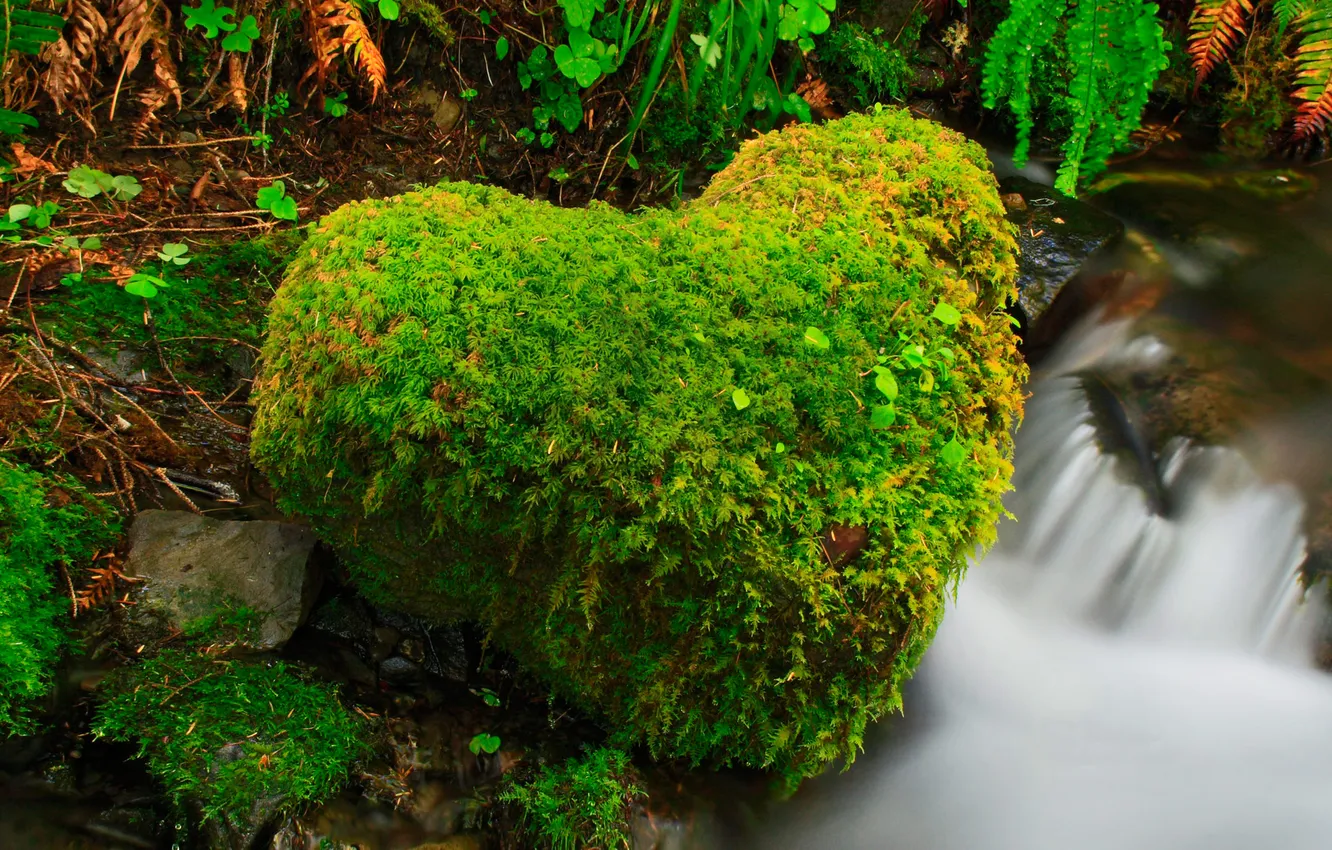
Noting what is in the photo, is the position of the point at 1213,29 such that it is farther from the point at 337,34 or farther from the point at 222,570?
the point at 222,570

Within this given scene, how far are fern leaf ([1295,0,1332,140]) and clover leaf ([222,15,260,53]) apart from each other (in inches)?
212

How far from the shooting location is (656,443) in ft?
6.23

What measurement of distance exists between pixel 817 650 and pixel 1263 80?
5195mm

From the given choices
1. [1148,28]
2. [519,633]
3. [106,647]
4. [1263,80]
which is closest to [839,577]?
[519,633]

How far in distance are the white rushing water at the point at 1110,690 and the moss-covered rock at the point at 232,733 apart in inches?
49.8

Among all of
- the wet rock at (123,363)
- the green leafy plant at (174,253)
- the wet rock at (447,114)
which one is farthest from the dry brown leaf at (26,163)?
the wet rock at (447,114)

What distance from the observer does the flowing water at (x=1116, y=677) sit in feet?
8.41

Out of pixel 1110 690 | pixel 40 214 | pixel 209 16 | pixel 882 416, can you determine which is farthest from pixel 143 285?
pixel 1110 690

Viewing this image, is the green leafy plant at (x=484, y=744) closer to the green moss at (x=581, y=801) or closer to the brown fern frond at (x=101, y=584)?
the green moss at (x=581, y=801)

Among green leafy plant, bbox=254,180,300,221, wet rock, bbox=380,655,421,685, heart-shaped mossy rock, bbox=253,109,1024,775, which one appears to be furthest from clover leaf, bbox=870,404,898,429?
green leafy plant, bbox=254,180,300,221

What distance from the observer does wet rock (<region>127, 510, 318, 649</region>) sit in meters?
2.31

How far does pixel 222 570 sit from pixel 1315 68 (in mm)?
5951

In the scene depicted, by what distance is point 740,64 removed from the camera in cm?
339

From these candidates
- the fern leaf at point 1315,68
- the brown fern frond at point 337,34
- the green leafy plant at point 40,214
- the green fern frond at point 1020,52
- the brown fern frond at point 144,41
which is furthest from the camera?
the fern leaf at point 1315,68
